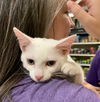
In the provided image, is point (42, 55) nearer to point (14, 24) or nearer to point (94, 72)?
point (14, 24)

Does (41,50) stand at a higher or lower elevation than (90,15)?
lower

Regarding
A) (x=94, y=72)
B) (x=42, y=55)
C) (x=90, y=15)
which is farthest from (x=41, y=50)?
(x=94, y=72)

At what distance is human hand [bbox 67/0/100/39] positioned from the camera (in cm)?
80

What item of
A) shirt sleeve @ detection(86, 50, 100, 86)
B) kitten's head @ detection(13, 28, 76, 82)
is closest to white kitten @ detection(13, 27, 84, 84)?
kitten's head @ detection(13, 28, 76, 82)

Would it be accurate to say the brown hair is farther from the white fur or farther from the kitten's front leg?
the kitten's front leg

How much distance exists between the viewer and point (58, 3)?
830mm

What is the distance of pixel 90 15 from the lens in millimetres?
828

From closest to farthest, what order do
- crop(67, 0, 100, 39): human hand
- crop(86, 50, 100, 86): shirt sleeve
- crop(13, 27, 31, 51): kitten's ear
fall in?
crop(13, 27, 31, 51): kitten's ear
crop(67, 0, 100, 39): human hand
crop(86, 50, 100, 86): shirt sleeve

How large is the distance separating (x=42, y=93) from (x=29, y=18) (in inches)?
10.3

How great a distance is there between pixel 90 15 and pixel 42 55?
0.86 feet

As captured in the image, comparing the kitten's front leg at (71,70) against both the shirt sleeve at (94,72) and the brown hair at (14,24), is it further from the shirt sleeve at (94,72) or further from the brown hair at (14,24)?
the shirt sleeve at (94,72)

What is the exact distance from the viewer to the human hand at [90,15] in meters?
0.80

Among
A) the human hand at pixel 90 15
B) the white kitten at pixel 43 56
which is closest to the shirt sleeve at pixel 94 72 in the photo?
the human hand at pixel 90 15

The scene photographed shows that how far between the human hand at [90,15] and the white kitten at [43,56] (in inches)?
5.9
